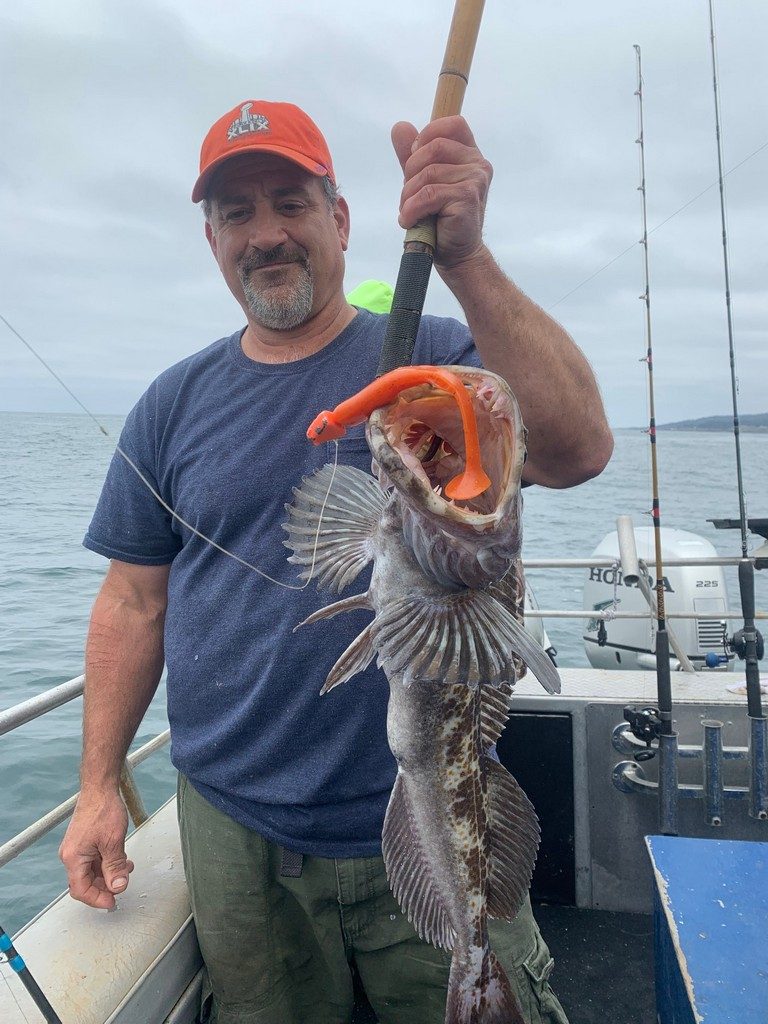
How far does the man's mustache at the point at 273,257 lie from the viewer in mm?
2568

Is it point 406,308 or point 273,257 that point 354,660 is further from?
point 273,257

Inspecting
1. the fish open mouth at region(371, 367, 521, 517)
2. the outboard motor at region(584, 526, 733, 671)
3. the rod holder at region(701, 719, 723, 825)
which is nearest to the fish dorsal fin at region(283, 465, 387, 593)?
the fish open mouth at region(371, 367, 521, 517)

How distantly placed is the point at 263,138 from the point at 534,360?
4.19 feet

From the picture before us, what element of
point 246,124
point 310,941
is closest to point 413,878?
point 310,941

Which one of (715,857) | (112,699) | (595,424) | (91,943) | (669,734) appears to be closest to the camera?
(595,424)

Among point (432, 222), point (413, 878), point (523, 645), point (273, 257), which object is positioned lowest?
point (413, 878)

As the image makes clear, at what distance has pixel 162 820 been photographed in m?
3.27

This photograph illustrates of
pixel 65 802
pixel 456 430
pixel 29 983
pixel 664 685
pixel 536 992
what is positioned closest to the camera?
pixel 456 430

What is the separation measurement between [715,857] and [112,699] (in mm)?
2107

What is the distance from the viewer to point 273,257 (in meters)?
2.58

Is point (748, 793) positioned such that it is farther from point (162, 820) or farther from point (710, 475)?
point (710, 475)

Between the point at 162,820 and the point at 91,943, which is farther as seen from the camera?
the point at 162,820

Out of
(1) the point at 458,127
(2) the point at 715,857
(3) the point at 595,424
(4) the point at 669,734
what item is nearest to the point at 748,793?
(4) the point at 669,734

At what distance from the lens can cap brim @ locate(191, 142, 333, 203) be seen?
2486 mm
